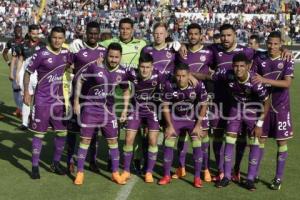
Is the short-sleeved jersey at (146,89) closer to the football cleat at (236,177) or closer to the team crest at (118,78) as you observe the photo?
the team crest at (118,78)

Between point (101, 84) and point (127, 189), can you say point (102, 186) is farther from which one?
point (101, 84)

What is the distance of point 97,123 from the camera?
7129mm

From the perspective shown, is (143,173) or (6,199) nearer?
(6,199)

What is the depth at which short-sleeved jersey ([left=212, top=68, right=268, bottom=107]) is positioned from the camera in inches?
266

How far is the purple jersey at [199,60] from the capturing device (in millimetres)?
7520

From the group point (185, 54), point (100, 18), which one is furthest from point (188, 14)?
point (185, 54)

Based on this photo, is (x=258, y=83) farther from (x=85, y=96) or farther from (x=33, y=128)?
(x=33, y=128)

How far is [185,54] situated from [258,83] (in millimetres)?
1369

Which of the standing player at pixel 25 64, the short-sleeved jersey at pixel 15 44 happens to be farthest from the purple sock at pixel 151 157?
the short-sleeved jersey at pixel 15 44

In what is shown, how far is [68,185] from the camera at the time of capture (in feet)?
23.5

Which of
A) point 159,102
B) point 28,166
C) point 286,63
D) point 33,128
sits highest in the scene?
point 286,63

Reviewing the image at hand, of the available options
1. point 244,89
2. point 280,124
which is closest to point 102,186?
point 244,89

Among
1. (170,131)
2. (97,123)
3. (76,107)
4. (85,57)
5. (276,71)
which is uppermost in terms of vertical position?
(85,57)

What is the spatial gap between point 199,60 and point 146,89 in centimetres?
101
